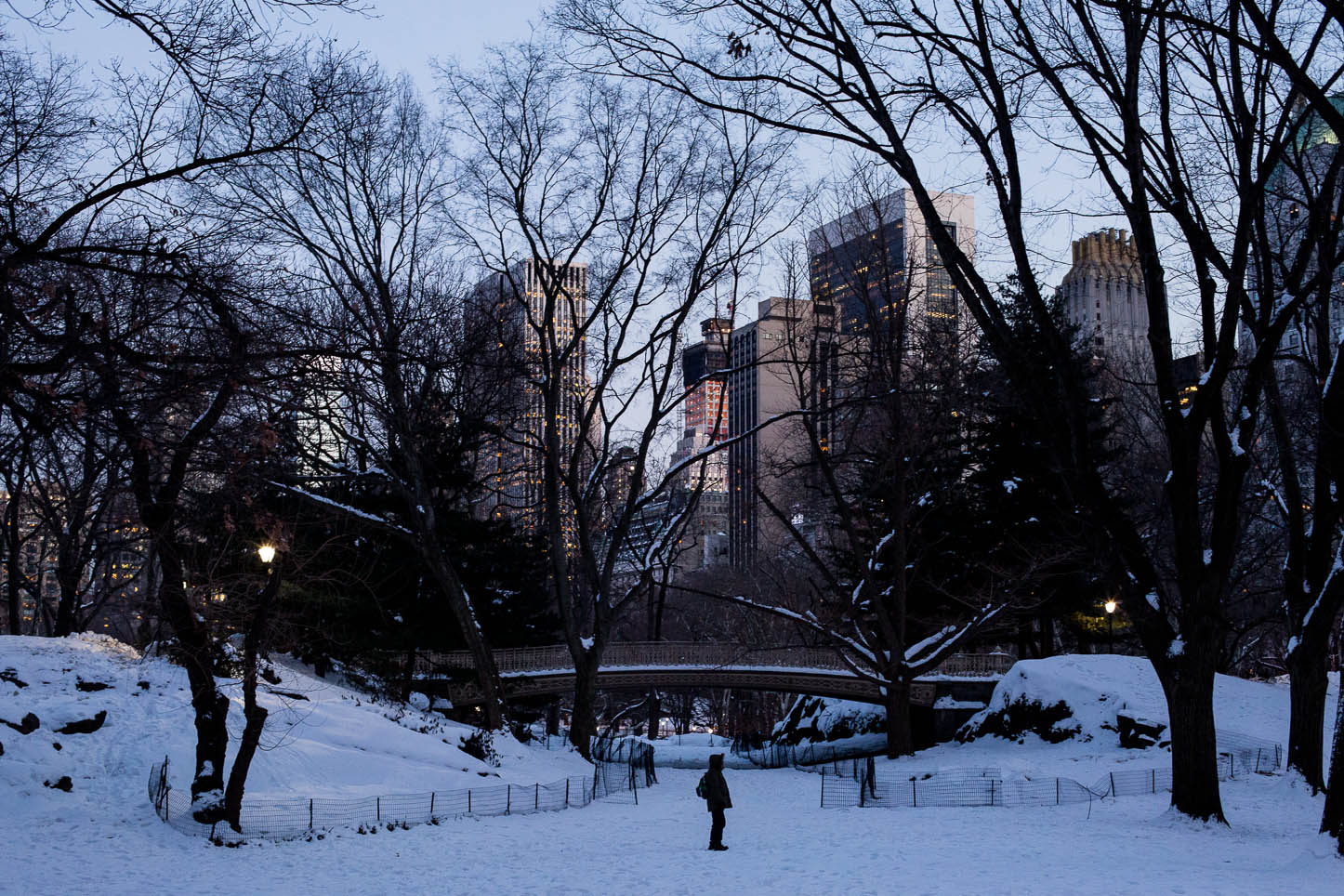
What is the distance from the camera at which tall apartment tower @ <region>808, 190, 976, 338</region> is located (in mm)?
26844

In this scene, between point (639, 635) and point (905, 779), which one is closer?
point (905, 779)

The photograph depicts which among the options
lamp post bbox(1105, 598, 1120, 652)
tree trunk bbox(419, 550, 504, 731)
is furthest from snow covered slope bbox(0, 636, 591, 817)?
lamp post bbox(1105, 598, 1120, 652)

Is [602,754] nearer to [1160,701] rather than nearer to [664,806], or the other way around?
[664,806]

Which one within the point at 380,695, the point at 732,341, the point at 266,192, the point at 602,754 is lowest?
the point at 602,754

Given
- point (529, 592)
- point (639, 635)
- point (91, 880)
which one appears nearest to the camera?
point (91, 880)

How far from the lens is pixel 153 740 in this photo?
17.8 metres

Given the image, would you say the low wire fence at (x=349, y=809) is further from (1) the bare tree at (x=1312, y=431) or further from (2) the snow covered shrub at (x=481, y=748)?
(1) the bare tree at (x=1312, y=431)

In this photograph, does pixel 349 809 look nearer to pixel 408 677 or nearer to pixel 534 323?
pixel 534 323

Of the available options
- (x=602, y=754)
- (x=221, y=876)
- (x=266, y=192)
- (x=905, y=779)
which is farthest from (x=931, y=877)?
(x=602, y=754)

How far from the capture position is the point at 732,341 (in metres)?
28.5

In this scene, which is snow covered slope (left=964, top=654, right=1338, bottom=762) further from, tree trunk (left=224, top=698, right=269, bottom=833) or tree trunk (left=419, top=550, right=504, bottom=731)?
tree trunk (left=224, top=698, right=269, bottom=833)

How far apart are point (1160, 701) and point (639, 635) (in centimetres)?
5192

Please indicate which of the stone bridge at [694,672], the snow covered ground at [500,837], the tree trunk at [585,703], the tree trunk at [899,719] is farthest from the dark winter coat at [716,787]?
the stone bridge at [694,672]

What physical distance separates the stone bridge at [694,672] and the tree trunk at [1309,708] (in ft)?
57.6
